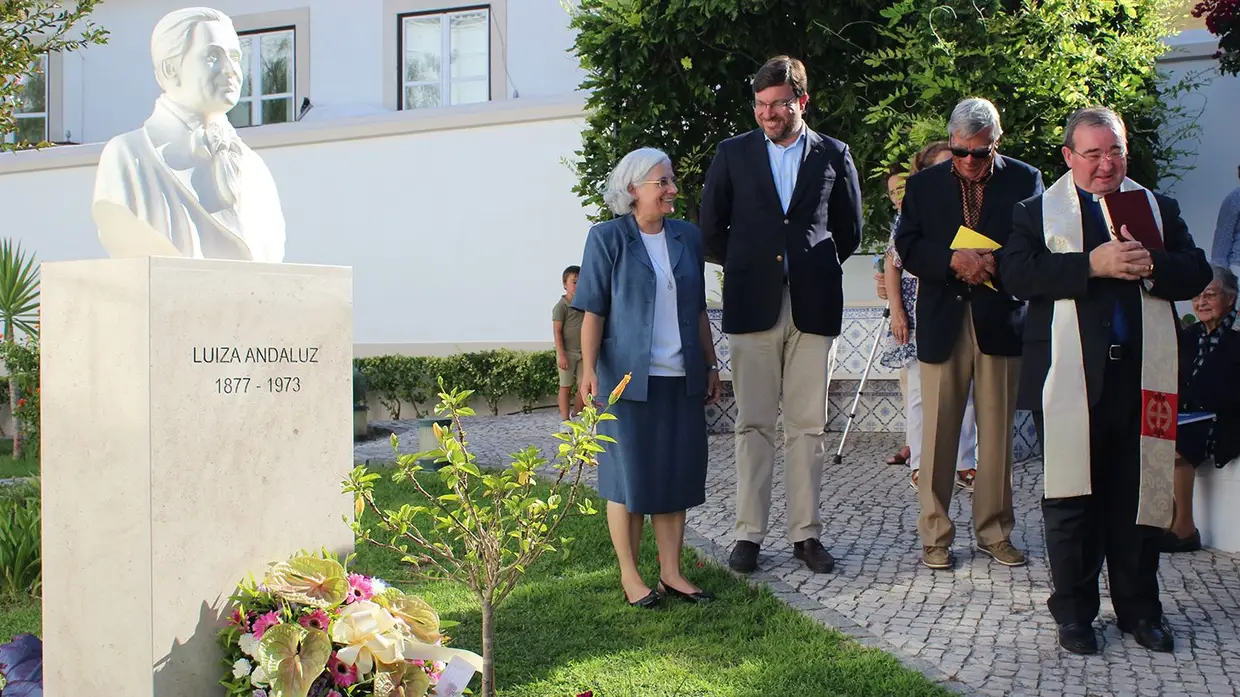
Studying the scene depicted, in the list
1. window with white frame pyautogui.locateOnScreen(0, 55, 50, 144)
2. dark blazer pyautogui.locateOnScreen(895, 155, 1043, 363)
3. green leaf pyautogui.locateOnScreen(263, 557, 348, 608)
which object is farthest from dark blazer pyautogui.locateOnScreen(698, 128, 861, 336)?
window with white frame pyautogui.locateOnScreen(0, 55, 50, 144)

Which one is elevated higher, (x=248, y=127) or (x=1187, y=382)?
(x=248, y=127)

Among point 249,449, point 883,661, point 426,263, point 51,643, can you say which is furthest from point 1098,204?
point 426,263

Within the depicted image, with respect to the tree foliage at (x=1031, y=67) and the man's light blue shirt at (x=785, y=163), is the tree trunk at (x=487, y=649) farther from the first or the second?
the tree foliage at (x=1031, y=67)

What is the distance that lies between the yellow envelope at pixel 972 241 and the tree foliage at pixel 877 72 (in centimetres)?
345

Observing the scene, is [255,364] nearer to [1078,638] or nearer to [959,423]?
[1078,638]

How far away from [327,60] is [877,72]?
356 inches

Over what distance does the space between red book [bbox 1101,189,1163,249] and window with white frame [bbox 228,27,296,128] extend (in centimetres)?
1442

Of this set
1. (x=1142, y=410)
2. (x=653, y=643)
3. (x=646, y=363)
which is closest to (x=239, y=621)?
(x=653, y=643)

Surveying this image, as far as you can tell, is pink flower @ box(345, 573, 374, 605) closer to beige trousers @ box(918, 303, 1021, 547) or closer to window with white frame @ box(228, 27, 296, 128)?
beige trousers @ box(918, 303, 1021, 547)

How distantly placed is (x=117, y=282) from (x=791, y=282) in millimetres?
3131

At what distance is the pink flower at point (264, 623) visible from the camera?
381 centimetres

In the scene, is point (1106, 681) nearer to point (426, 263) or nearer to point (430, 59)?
point (426, 263)

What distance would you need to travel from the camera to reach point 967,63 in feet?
30.2

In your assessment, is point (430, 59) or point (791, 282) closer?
point (791, 282)
